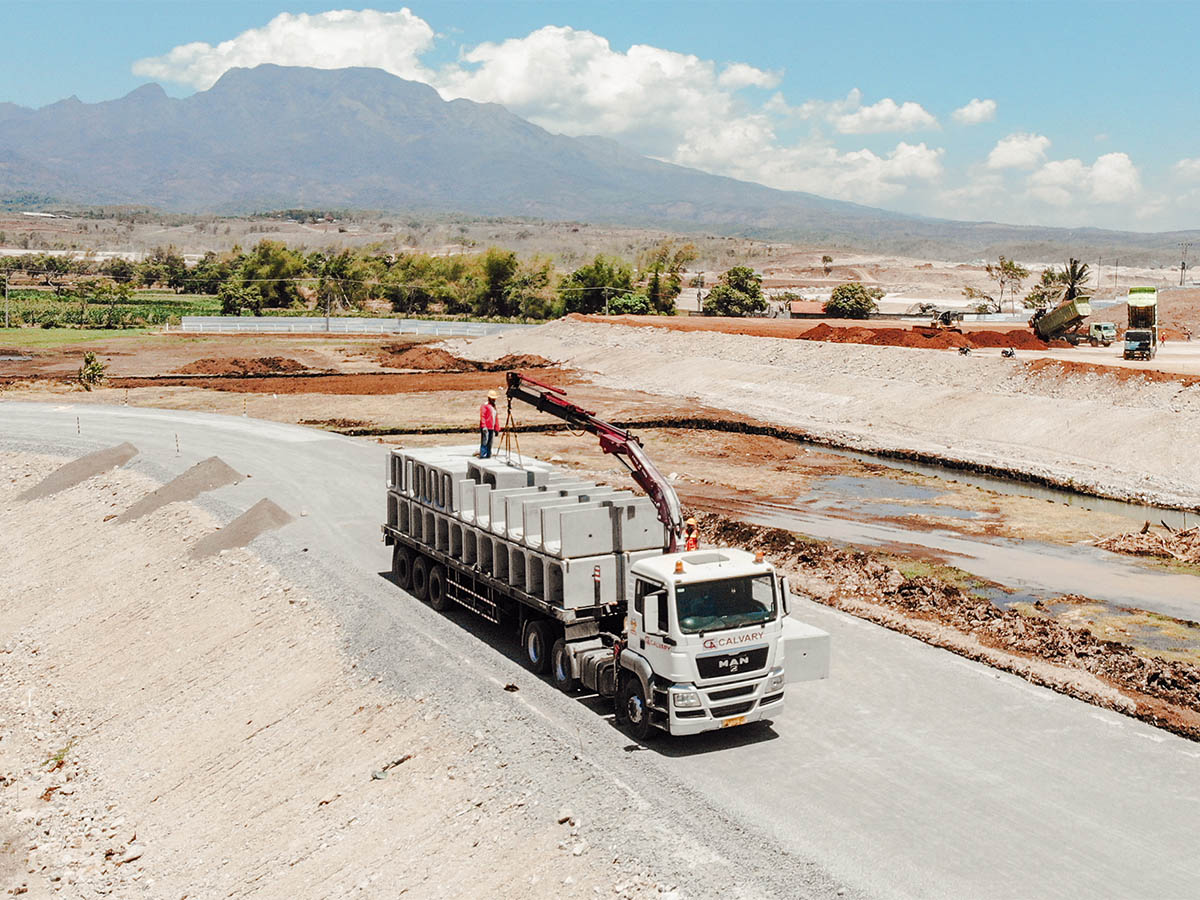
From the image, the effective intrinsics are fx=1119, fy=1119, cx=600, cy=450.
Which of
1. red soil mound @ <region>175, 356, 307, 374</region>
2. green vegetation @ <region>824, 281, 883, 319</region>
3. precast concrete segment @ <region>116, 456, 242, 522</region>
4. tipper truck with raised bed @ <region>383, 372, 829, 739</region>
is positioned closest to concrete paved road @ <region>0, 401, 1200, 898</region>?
tipper truck with raised bed @ <region>383, 372, 829, 739</region>

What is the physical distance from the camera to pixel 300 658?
23047 mm

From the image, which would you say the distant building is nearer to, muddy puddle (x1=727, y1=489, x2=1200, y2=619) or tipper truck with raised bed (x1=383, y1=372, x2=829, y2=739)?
muddy puddle (x1=727, y1=489, x2=1200, y2=619)

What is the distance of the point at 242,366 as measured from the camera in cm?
8550

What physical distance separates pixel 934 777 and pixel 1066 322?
65584mm

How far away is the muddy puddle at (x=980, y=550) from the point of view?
2719 cm

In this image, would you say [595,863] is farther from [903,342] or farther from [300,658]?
[903,342]

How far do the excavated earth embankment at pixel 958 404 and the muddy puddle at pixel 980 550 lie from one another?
26.8ft

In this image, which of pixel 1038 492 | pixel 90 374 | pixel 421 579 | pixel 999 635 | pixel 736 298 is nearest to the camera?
pixel 999 635

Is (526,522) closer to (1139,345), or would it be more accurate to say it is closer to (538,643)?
(538,643)

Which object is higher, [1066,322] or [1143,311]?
[1143,311]

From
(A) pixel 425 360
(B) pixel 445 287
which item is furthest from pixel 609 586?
(B) pixel 445 287

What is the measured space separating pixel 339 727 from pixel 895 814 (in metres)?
9.68

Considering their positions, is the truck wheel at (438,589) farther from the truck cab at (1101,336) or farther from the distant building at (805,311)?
the distant building at (805,311)

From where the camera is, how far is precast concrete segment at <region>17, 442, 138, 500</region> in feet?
139
